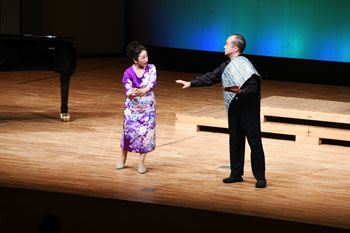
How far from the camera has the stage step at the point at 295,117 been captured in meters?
7.03

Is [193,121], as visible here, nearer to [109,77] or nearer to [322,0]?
[109,77]

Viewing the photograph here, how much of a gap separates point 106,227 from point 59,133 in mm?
4403

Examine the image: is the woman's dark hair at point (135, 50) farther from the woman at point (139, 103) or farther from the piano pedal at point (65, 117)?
the piano pedal at point (65, 117)

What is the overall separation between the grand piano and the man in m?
2.57

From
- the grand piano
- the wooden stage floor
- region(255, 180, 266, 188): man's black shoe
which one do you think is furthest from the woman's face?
the grand piano

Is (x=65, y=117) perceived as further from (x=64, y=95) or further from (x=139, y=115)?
(x=139, y=115)

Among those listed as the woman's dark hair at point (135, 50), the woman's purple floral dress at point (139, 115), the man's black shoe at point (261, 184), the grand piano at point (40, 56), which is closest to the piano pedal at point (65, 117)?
the grand piano at point (40, 56)

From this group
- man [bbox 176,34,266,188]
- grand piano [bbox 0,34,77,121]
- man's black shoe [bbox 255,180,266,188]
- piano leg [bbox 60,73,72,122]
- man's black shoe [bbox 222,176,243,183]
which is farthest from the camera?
piano leg [bbox 60,73,72,122]

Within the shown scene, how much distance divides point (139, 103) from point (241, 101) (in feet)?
2.68

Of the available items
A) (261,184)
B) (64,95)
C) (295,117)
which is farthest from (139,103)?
(64,95)

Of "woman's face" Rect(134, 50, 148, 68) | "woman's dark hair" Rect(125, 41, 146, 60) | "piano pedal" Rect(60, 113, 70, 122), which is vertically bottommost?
"piano pedal" Rect(60, 113, 70, 122)

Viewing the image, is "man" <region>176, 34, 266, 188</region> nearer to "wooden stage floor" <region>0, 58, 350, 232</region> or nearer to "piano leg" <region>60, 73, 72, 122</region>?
"wooden stage floor" <region>0, 58, 350, 232</region>

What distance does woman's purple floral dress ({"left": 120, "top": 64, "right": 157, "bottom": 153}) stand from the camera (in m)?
5.58

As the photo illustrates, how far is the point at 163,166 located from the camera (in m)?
5.98
